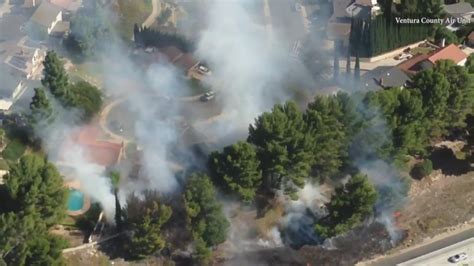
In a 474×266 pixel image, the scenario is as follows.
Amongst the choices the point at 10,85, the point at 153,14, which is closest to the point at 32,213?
the point at 10,85

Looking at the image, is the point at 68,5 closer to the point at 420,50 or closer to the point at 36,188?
the point at 36,188

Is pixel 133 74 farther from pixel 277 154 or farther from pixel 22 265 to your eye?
pixel 22 265

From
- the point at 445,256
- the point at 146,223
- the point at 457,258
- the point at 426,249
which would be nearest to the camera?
the point at 146,223

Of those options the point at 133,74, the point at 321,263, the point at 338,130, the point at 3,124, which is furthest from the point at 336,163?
the point at 3,124

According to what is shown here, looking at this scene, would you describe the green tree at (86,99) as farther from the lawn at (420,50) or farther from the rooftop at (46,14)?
the lawn at (420,50)

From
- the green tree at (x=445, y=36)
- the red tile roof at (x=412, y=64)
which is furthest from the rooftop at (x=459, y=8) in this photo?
the red tile roof at (x=412, y=64)
